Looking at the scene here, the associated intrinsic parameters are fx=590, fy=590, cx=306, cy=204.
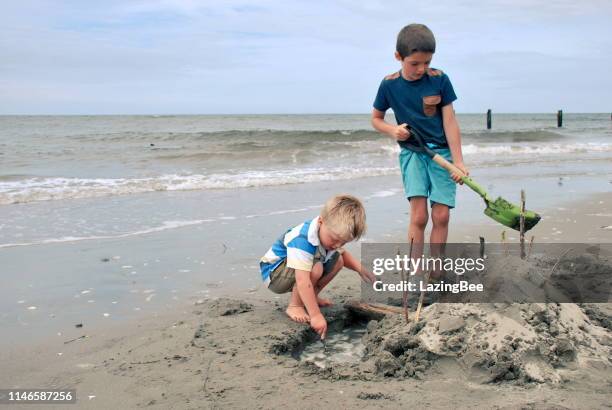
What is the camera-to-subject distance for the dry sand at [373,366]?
252 centimetres

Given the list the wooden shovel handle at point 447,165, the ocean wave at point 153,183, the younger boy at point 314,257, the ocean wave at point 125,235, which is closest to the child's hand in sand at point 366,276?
the younger boy at point 314,257

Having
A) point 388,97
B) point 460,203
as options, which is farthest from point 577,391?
point 460,203

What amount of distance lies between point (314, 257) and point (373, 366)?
83 cm

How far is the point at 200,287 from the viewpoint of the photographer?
433 cm

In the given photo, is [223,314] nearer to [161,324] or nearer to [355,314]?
[161,324]

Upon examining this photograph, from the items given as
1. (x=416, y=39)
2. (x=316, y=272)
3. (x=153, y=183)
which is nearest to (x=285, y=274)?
(x=316, y=272)

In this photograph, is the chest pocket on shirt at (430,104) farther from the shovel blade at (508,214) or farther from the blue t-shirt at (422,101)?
the shovel blade at (508,214)

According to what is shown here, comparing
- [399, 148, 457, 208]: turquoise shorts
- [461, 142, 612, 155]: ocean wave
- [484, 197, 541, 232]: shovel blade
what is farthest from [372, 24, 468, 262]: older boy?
[461, 142, 612, 155]: ocean wave

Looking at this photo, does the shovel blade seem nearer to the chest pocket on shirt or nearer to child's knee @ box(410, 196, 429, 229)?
child's knee @ box(410, 196, 429, 229)

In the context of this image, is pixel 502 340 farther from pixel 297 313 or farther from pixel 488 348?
pixel 297 313

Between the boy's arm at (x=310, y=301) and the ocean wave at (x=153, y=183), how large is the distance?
250 inches

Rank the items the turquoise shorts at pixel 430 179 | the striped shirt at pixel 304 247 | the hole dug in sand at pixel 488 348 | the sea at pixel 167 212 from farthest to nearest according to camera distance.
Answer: the sea at pixel 167 212, the turquoise shorts at pixel 430 179, the striped shirt at pixel 304 247, the hole dug in sand at pixel 488 348

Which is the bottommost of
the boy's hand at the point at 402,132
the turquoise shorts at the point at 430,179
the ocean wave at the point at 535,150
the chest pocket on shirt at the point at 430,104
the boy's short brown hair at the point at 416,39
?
the ocean wave at the point at 535,150

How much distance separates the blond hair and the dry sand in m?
0.53
